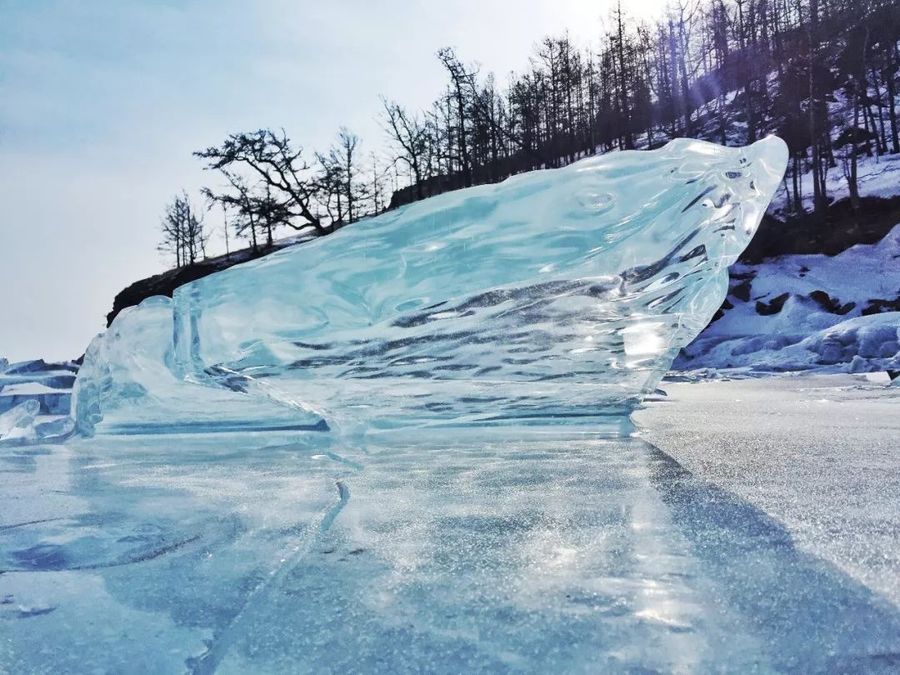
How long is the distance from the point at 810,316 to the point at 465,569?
1552cm

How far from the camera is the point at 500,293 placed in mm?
1870

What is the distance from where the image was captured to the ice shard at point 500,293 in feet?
5.78

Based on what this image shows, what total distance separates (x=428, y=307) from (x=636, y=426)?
975mm

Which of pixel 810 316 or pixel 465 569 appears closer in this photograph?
pixel 465 569

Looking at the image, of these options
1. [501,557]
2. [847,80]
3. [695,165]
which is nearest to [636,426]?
[695,165]

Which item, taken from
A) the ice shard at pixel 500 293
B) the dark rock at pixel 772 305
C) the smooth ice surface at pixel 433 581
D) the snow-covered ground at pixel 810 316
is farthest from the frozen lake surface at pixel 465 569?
the dark rock at pixel 772 305

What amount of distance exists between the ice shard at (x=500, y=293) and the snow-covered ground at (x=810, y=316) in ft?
22.3

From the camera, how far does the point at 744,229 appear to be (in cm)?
186

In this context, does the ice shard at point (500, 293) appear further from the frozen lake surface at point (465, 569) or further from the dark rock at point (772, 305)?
the dark rock at point (772, 305)

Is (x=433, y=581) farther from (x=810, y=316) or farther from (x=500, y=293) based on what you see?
(x=810, y=316)

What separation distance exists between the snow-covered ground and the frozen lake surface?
7711 millimetres

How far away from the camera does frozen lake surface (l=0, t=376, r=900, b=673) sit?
1.62 ft

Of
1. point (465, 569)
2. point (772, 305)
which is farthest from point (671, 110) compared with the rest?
point (465, 569)

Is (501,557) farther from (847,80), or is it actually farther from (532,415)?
(847,80)
